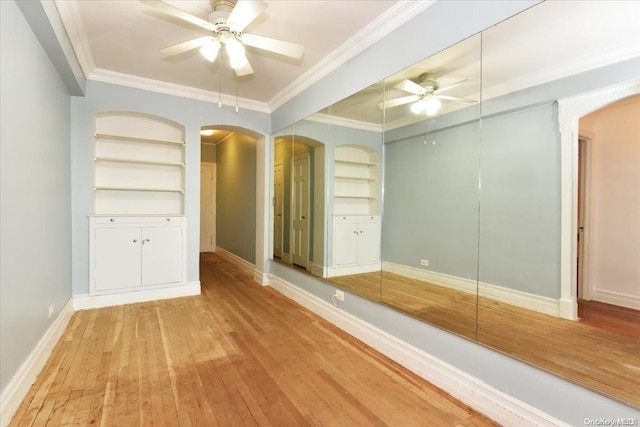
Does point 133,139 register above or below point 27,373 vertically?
above

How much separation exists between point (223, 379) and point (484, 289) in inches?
80.2

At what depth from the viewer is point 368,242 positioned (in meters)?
3.18

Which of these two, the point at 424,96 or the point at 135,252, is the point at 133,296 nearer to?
the point at 135,252

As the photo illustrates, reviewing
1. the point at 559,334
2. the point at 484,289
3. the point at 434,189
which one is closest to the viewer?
the point at 559,334

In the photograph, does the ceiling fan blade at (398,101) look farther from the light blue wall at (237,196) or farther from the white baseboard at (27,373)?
the white baseboard at (27,373)

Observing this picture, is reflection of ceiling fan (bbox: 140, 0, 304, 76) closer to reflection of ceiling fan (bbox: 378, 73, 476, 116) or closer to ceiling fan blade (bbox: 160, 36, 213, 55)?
ceiling fan blade (bbox: 160, 36, 213, 55)

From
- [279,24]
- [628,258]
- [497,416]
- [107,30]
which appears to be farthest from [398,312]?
[107,30]

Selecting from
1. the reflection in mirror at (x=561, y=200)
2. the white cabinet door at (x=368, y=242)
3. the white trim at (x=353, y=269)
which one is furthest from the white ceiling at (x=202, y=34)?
the white trim at (x=353, y=269)

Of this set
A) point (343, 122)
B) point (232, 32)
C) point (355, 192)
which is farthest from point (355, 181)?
point (232, 32)

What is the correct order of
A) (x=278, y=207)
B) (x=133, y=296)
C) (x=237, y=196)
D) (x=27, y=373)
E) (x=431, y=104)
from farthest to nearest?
1. (x=237, y=196)
2. (x=278, y=207)
3. (x=133, y=296)
4. (x=431, y=104)
5. (x=27, y=373)

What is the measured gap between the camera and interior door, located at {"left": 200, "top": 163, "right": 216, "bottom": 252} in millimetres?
7616

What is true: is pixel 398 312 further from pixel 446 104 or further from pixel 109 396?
pixel 109 396

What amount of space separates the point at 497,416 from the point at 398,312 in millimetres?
874

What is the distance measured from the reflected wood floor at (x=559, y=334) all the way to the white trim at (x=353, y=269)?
1.41 ft
